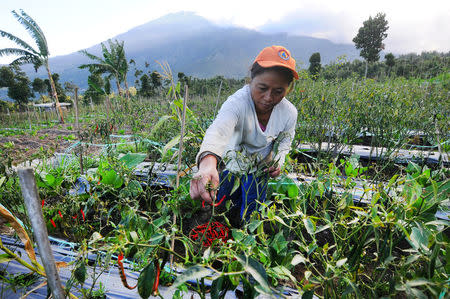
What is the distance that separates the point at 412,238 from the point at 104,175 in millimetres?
1815

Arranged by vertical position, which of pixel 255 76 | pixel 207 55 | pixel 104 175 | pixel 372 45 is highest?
pixel 207 55

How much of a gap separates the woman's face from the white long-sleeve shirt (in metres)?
0.07

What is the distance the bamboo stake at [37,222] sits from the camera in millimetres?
464

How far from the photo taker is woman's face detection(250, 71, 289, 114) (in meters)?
1.34

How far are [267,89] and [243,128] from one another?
0.31 metres

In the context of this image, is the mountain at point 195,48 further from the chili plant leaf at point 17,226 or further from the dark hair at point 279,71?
the chili plant leaf at point 17,226

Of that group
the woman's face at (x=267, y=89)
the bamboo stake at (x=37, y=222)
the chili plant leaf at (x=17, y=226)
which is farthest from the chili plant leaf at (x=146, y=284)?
the woman's face at (x=267, y=89)

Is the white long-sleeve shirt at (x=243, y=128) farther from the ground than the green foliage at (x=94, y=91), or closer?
closer

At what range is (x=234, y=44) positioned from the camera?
614 ft

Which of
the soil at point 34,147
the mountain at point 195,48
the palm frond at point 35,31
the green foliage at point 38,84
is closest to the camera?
the soil at point 34,147

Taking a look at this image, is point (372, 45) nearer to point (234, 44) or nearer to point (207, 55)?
point (207, 55)

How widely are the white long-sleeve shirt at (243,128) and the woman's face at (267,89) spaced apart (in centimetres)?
7

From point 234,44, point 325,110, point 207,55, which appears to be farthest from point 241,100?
point 234,44

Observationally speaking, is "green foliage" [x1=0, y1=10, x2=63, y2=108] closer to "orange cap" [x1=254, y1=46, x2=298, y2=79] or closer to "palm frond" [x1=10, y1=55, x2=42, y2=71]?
"palm frond" [x1=10, y1=55, x2=42, y2=71]
